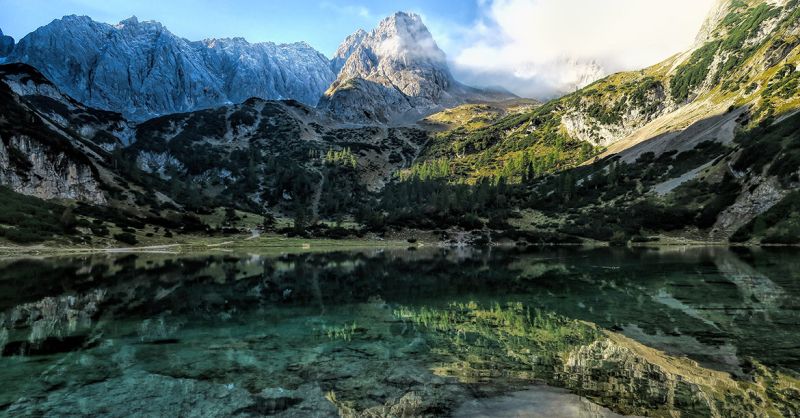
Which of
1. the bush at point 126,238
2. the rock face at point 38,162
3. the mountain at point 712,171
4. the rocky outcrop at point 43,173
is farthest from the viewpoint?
the rock face at point 38,162

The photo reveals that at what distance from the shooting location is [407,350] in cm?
1706

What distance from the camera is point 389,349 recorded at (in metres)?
17.3

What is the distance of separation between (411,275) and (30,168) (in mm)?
108798

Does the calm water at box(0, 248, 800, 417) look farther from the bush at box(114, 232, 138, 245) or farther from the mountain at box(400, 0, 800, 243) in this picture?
the mountain at box(400, 0, 800, 243)

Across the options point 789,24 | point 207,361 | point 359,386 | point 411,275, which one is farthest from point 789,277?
point 789,24

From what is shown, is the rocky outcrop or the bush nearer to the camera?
the bush

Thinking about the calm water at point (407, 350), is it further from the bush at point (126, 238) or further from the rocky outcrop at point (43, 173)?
the rocky outcrop at point (43, 173)

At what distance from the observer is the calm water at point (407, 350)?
37.0 ft

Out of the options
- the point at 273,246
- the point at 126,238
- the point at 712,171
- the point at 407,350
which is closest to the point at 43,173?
the point at 126,238

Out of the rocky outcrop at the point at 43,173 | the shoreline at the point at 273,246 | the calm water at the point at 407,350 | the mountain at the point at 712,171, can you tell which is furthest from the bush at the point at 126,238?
the mountain at the point at 712,171

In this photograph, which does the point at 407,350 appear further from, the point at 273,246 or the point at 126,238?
the point at 273,246

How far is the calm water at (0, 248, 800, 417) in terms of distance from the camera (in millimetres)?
11273

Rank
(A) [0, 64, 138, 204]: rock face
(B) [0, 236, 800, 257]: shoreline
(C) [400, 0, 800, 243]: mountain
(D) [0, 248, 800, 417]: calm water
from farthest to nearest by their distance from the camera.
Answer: (A) [0, 64, 138, 204]: rock face < (C) [400, 0, 800, 243]: mountain < (B) [0, 236, 800, 257]: shoreline < (D) [0, 248, 800, 417]: calm water

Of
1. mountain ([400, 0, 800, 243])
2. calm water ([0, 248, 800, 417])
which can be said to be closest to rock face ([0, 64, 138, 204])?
calm water ([0, 248, 800, 417])
